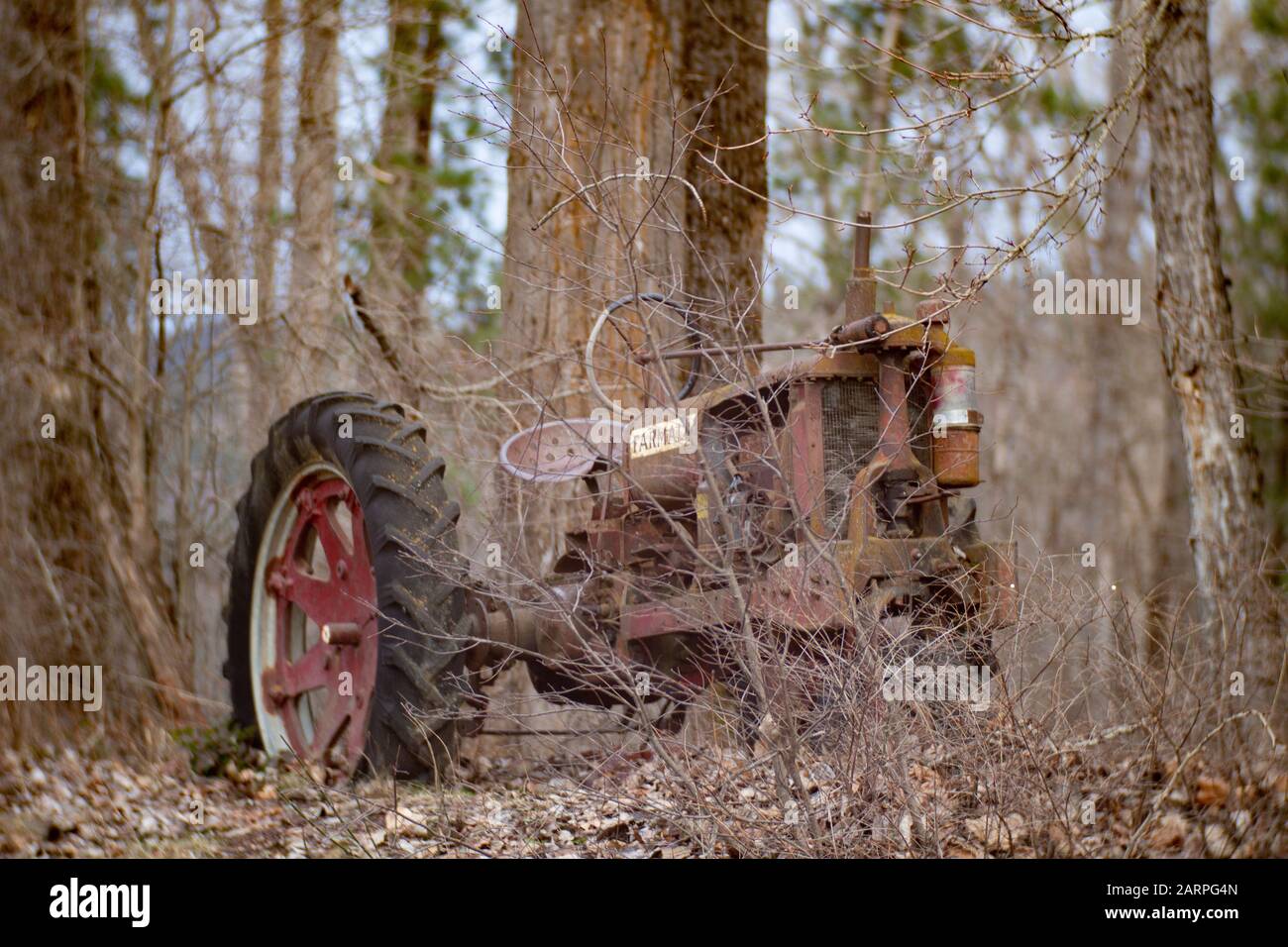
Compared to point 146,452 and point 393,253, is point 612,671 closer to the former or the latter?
point 146,452

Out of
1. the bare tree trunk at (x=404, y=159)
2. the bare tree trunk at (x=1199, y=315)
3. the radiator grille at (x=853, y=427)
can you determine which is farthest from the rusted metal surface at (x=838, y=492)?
the bare tree trunk at (x=404, y=159)

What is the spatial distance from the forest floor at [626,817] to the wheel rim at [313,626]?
0.25m

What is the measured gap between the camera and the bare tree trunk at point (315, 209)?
9.52 meters

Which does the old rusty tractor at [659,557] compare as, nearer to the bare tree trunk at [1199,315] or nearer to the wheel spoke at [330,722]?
the wheel spoke at [330,722]

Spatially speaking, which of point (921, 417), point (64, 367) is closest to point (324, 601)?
point (921, 417)

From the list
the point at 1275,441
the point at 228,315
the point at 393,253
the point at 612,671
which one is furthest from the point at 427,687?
the point at 1275,441

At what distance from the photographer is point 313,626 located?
683 centimetres

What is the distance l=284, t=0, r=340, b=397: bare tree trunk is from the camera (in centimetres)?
952

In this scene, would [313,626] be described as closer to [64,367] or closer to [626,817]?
[626,817]

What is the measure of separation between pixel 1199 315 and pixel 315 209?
6.53m

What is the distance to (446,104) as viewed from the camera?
14508mm

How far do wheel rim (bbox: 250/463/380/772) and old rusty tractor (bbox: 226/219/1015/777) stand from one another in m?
0.01
